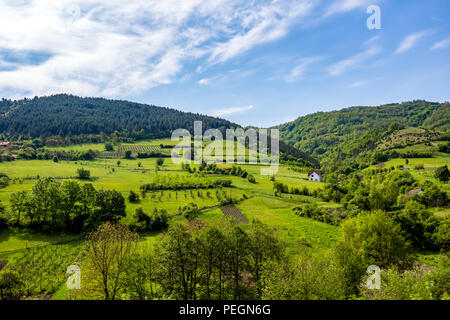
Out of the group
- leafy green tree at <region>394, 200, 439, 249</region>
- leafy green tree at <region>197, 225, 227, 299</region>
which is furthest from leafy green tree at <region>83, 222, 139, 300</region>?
leafy green tree at <region>394, 200, 439, 249</region>

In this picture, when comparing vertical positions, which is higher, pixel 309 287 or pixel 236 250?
pixel 309 287

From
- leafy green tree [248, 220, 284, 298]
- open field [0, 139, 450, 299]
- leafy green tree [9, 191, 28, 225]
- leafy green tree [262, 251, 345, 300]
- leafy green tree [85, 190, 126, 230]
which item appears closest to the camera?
leafy green tree [262, 251, 345, 300]

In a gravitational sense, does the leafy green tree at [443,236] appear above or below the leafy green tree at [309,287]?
below

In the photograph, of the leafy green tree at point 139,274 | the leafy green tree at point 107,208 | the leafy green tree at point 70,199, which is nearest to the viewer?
the leafy green tree at point 139,274

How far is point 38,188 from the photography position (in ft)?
203

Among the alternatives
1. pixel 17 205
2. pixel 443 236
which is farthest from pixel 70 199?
pixel 443 236

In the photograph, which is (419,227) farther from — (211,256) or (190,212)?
(190,212)

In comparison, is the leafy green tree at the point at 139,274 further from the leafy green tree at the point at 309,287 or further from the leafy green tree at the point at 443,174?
the leafy green tree at the point at 443,174

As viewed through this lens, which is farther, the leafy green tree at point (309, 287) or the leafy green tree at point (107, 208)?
the leafy green tree at point (107, 208)

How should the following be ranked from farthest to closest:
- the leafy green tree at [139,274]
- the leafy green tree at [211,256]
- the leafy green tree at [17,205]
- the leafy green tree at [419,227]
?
the leafy green tree at [17,205] < the leafy green tree at [419,227] < the leafy green tree at [211,256] < the leafy green tree at [139,274]

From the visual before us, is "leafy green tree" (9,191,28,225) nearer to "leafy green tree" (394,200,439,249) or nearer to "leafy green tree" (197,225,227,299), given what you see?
"leafy green tree" (197,225,227,299)

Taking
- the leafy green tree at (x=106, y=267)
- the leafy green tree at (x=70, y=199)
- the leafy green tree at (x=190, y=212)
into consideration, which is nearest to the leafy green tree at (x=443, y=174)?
the leafy green tree at (x=190, y=212)
